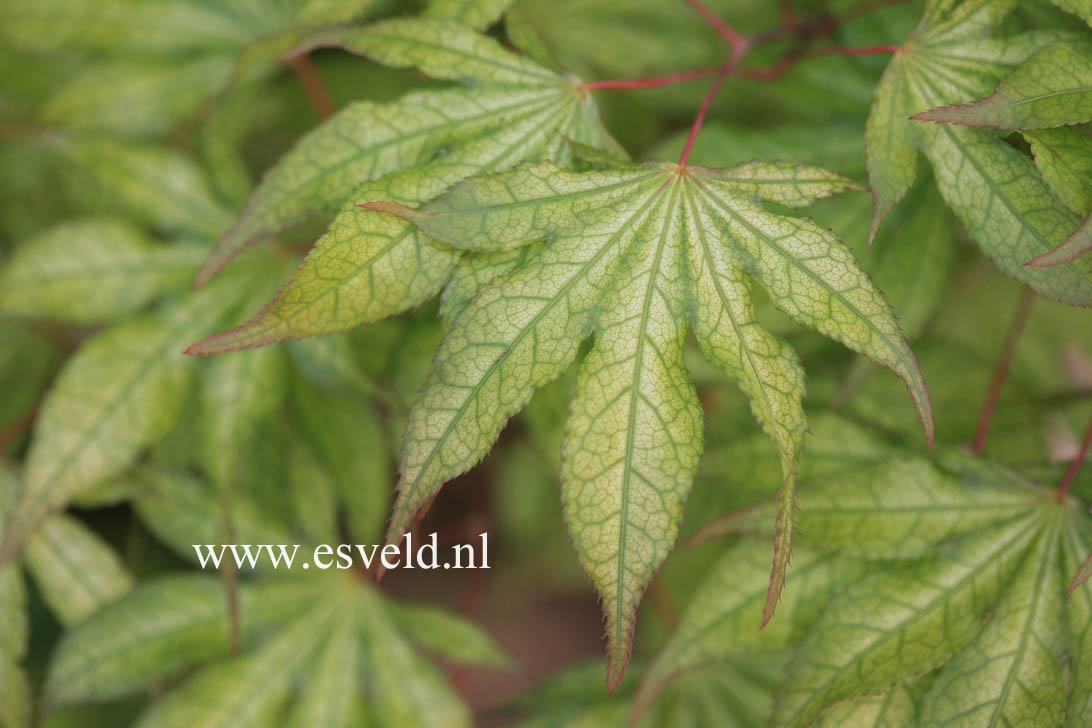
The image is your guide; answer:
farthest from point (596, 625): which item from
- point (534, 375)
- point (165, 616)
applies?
point (534, 375)

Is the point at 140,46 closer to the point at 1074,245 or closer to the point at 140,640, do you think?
the point at 140,640

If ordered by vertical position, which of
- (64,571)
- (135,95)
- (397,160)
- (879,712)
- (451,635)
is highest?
(135,95)

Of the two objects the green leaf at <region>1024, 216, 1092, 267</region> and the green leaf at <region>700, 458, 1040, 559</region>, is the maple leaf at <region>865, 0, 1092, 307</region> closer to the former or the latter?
the green leaf at <region>1024, 216, 1092, 267</region>

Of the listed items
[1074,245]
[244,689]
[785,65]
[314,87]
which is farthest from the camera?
[314,87]

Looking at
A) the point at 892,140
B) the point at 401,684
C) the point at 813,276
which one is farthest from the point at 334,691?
the point at 892,140

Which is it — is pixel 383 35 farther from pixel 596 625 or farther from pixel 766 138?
pixel 596 625

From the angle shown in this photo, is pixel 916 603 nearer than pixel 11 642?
Yes

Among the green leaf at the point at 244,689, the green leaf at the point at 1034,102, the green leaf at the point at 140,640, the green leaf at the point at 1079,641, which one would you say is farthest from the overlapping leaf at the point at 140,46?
the green leaf at the point at 1079,641
